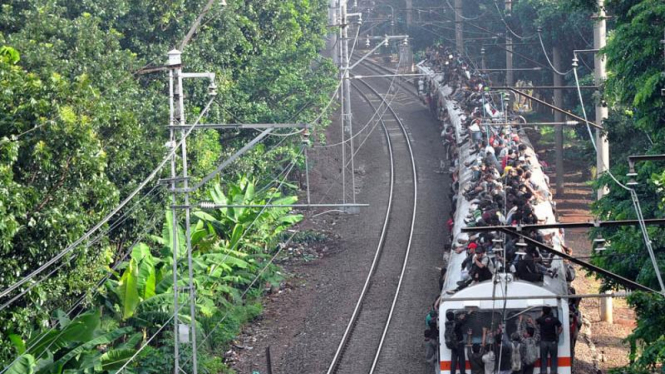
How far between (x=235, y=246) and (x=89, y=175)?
7.49m

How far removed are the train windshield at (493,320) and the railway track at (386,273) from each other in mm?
3697

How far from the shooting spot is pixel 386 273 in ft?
93.2

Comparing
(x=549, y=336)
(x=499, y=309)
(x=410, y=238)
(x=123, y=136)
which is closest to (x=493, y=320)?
(x=499, y=309)

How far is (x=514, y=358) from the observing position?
56.9 ft

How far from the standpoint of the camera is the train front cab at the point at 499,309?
17.6 m

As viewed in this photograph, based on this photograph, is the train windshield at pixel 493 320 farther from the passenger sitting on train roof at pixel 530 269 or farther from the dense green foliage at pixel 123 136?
the dense green foliage at pixel 123 136

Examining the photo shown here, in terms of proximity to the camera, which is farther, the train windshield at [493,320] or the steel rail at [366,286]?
the steel rail at [366,286]

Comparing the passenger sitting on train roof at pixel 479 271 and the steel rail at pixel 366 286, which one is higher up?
the passenger sitting on train roof at pixel 479 271

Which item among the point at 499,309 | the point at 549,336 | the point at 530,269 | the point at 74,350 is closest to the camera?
the point at 549,336

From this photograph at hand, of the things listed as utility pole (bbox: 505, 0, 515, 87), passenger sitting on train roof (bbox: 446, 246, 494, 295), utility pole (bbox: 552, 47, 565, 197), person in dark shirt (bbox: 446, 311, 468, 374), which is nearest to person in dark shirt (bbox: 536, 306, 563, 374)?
person in dark shirt (bbox: 446, 311, 468, 374)

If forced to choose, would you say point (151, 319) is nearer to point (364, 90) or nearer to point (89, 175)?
point (89, 175)

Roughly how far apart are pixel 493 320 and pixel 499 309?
0.21m

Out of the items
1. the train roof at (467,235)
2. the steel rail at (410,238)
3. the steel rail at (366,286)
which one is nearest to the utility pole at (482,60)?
the steel rail at (410,238)

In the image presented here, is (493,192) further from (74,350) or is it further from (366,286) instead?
(74,350)
